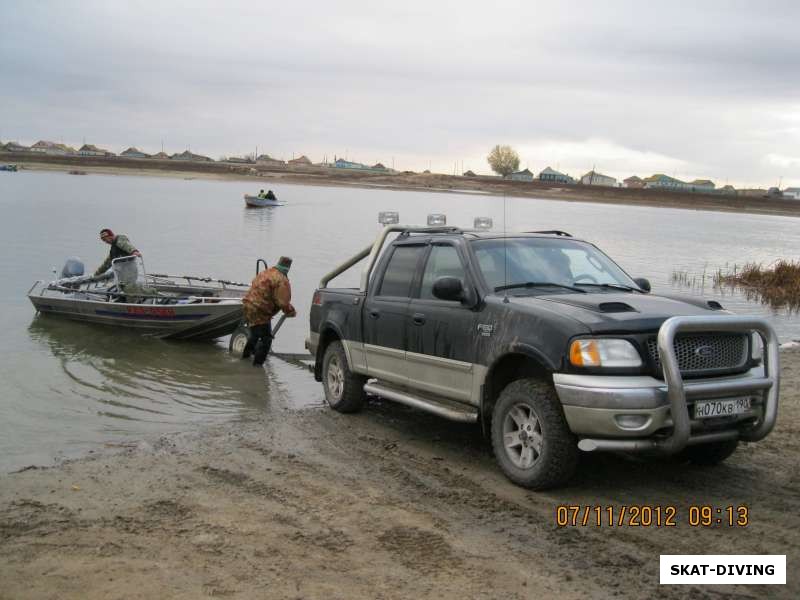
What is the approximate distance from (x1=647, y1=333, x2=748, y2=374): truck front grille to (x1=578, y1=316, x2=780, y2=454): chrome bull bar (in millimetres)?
80

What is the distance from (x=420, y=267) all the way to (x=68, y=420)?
476 centimetres

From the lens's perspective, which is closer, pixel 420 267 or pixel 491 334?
pixel 491 334

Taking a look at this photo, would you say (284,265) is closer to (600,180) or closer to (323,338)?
(323,338)

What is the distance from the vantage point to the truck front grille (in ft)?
18.3

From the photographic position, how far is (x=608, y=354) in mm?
5488

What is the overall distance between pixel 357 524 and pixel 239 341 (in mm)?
8958

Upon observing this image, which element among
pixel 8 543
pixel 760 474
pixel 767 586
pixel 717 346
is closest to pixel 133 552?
pixel 8 543

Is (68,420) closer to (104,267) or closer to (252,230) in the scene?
(104,267)

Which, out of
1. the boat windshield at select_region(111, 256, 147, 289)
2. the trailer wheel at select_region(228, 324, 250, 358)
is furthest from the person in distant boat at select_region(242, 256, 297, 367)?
the boat windshield at select_region(111, 256, 147, 289)

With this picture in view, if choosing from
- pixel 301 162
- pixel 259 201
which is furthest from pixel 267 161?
pixel 259 201

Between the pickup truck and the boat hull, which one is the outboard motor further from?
the pickup truck

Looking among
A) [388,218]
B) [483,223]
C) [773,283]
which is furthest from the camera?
[773,283]

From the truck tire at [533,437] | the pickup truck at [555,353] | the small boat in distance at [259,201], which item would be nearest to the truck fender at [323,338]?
the pickup truck at [555,353]

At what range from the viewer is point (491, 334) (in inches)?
249
